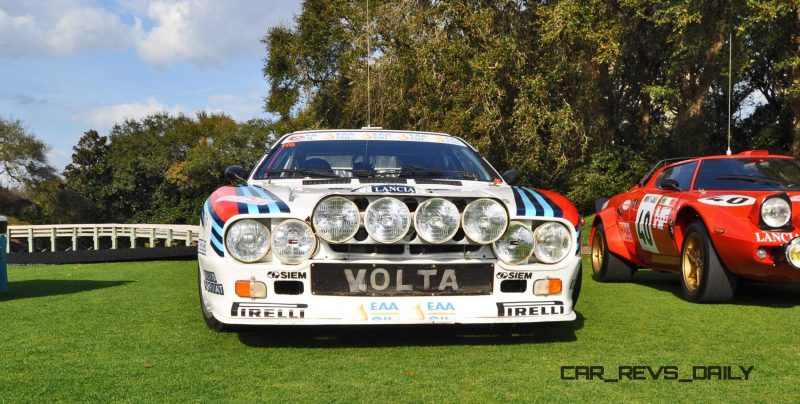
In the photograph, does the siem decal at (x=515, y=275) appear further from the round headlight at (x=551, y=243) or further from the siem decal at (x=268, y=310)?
the siem decal at (x=268, y=310)

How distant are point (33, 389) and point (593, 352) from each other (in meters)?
2.78

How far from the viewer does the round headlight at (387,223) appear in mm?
4238

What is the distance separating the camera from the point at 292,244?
4.26 metres

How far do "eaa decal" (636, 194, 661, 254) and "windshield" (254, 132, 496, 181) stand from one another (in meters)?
2.33

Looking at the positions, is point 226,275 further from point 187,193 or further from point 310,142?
point 187,193

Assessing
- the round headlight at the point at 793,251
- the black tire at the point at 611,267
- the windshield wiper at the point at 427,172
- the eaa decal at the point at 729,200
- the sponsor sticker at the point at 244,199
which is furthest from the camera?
the black tire at the point at 611,267

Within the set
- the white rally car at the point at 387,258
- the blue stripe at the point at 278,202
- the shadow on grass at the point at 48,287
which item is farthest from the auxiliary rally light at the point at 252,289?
the shadow on grass at the point at 48,287

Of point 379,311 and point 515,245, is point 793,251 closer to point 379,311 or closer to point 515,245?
point 515,245

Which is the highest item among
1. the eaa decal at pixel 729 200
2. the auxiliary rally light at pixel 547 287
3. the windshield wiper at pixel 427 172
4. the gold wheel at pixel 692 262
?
the windshield wiper at pixel 427 172

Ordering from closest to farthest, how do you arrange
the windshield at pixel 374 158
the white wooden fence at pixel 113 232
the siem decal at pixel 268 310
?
the siem decal at pixel 268 310
the windshield at pixel 374 158
the white wooden fence at pixel 113 232

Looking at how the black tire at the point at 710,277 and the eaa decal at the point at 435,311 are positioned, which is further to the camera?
the black tire at the point at 710,277

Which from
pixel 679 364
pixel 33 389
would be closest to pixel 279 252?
pixel 33 389

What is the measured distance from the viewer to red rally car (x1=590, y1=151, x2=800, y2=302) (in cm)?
587

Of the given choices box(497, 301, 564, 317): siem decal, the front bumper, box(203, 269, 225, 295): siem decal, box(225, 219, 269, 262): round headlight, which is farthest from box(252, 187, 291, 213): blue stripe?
box(497, 301, 564, 317): siem decal
